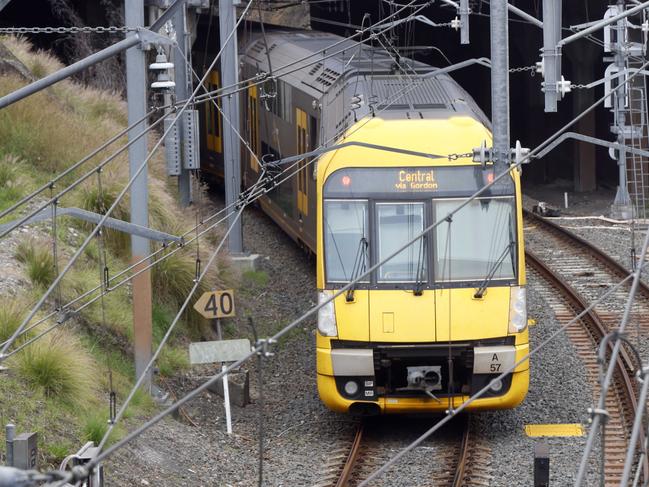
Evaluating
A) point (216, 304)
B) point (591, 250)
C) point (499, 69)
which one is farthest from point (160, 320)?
point (591, 250)

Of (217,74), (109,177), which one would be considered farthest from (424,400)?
(217,74)

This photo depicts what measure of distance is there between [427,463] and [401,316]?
135 cm

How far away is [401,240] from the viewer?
12.1m

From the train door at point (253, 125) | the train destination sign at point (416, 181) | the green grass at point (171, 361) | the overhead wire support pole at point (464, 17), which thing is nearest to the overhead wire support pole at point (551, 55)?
the train destination sign at point (416, 181)

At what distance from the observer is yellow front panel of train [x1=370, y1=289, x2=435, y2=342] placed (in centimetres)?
1153

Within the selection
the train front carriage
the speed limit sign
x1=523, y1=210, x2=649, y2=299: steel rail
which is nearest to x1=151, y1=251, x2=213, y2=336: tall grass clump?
the speed limit sign

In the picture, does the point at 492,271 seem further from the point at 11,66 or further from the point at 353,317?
the point at 11,66

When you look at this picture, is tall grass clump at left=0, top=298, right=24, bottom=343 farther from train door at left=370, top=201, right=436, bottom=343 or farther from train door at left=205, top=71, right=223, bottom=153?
train door at left=205, top=71, right=223, bottom=153

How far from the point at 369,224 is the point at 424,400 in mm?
1781

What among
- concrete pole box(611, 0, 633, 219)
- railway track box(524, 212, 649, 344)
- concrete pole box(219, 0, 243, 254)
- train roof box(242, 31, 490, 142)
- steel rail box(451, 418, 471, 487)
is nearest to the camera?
steel rail box(451, 418, 471, 487)

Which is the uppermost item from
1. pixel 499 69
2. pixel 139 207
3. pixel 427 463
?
pixel 499 69

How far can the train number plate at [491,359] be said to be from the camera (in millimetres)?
11500

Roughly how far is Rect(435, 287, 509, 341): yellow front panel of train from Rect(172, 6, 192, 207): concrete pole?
6.65 metres

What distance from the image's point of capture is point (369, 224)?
1222cm
